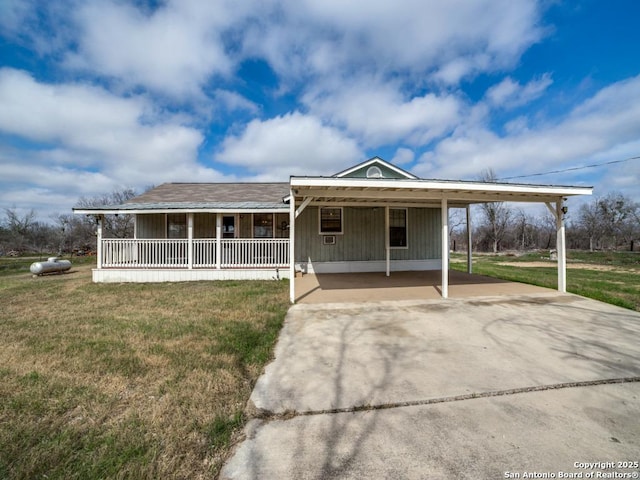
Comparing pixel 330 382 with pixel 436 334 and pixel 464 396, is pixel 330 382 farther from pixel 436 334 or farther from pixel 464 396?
pixel 436 334

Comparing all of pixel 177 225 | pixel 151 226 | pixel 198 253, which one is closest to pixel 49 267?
pixel 151 226

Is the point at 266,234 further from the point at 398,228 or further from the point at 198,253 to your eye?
the point at 398,228

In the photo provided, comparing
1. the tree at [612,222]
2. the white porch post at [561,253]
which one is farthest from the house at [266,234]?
the tree at [612,222]

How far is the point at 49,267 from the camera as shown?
1255cm

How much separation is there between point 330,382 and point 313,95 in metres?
15.7

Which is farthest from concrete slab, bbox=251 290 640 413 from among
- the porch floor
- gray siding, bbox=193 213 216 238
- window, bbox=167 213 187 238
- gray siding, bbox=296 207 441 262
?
window, bbox=167 213 187 238

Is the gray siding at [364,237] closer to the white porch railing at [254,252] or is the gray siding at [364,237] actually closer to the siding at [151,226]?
the white porch railing at [254,252]

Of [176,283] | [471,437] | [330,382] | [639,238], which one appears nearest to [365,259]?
[176,283]

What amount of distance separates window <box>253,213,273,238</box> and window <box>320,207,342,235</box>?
2237mm

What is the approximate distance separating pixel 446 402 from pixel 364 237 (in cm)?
925

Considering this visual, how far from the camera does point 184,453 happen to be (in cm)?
207

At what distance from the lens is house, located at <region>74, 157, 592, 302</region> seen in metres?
10.1

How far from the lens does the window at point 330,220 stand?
11562mm

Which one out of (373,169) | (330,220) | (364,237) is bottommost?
(364,237)
